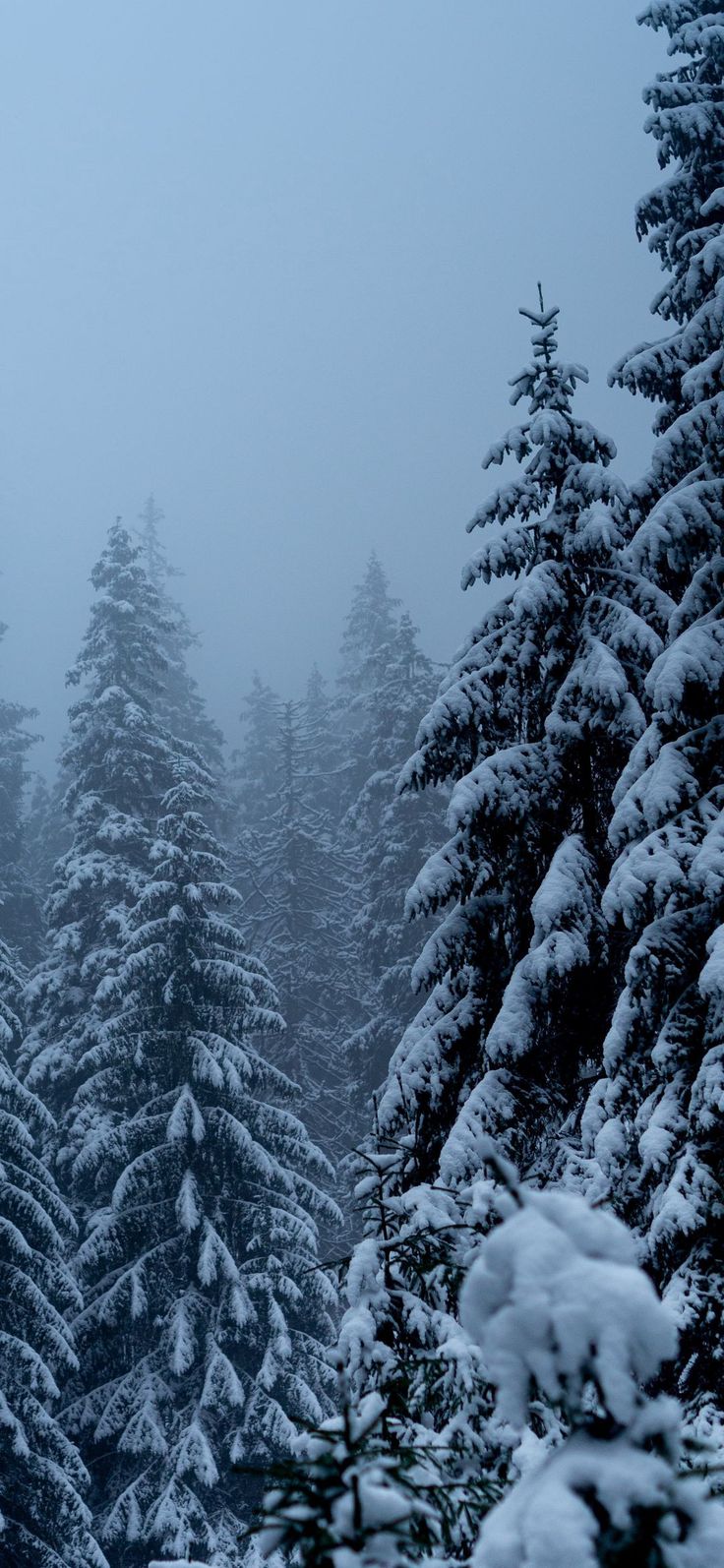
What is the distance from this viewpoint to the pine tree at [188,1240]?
49.4 ft

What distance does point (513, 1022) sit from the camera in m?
7.50

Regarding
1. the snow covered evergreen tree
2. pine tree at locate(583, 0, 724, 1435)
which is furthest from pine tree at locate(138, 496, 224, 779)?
the snow covered evergreen tree

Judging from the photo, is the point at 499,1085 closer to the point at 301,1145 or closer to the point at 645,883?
the point at 645,883

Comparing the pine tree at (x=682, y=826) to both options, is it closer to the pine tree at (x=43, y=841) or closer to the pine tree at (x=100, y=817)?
the pine tree at (x=100, y=817)

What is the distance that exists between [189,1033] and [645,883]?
1188 cm

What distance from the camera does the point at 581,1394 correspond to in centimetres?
159

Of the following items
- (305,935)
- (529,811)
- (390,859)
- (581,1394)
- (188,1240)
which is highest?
(390,859)

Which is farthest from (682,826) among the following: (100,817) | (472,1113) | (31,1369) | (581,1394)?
(100,817)

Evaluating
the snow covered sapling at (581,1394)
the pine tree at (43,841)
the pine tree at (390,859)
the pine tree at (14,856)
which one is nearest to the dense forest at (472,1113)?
the snow covered sapling at (581,1394)

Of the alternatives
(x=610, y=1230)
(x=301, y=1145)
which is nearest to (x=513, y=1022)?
(x=610, y=1230)

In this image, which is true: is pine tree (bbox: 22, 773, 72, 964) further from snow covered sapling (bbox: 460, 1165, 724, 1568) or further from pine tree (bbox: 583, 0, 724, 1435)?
snow covered sapling (bbox: 460, 1165, 724, 1568)

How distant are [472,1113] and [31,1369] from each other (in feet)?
26.4

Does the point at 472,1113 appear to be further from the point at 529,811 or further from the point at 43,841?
the point at 43,841

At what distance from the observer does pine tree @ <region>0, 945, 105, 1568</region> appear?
40.6 feet
